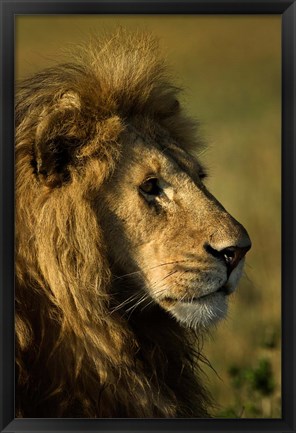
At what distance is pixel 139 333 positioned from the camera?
429cm

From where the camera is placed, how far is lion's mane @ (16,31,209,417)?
157 inches

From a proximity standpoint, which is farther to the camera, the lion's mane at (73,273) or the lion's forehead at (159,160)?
the lion's forehead at (159,160)

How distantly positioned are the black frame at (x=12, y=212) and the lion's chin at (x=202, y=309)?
283 millimetres

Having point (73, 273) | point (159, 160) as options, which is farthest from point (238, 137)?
point (73, 273)

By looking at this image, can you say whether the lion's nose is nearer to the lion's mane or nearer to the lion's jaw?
the lion's jaw

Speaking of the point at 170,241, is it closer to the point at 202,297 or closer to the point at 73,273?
the point at 202,297

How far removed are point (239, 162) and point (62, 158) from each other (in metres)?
6.82

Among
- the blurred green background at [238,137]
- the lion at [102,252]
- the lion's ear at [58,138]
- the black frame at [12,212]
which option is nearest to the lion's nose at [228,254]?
the lion at [102,252]

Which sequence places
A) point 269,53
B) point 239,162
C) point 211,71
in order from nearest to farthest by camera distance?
1. point 269,53
2. point 239,162
3. point 211,71

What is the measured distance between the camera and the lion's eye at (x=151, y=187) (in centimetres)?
417

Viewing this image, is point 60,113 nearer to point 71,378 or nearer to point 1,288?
point 1,288

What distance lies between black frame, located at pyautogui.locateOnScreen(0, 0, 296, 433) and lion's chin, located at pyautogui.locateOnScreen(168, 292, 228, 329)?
0.93 feet

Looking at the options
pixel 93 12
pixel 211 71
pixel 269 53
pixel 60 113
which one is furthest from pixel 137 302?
pixel 211 71

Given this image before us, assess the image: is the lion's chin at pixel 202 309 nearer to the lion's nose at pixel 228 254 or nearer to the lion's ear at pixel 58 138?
the lion's nose at pixel 228 254
